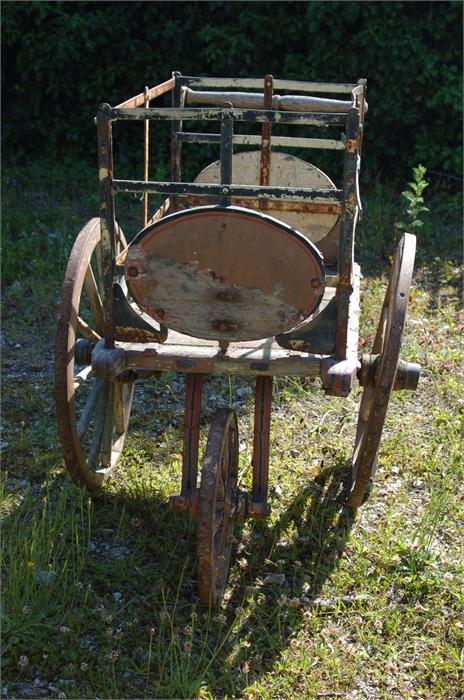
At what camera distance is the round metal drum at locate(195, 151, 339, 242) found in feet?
14.6

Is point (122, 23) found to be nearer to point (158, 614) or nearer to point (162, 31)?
point (162, 31)

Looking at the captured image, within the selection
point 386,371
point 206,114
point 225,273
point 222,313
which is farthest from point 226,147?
point 386,371

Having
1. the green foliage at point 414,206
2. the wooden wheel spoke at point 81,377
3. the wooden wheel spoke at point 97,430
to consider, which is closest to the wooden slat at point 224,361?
the wooden wheel spoke at point 81,377

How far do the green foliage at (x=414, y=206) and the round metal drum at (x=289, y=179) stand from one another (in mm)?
1507

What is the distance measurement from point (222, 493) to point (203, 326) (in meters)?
0.61

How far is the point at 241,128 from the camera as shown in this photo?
27.1ft

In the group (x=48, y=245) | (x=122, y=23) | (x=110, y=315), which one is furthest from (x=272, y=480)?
(x=122, y=23)

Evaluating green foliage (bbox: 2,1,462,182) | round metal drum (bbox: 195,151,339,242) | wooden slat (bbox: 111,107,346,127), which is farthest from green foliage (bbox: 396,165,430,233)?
wooden slat (bbox: 111,107,346,127)

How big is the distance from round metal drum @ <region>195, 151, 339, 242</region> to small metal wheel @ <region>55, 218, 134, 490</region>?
35.8 inches

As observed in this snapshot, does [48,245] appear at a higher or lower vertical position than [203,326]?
lower

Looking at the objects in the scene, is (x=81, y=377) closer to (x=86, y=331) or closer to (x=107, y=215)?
(x=86, y=331)

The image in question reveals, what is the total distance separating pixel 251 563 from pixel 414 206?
3912 millimetres

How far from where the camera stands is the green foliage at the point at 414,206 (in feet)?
19.6

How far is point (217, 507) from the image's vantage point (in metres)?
3.21
